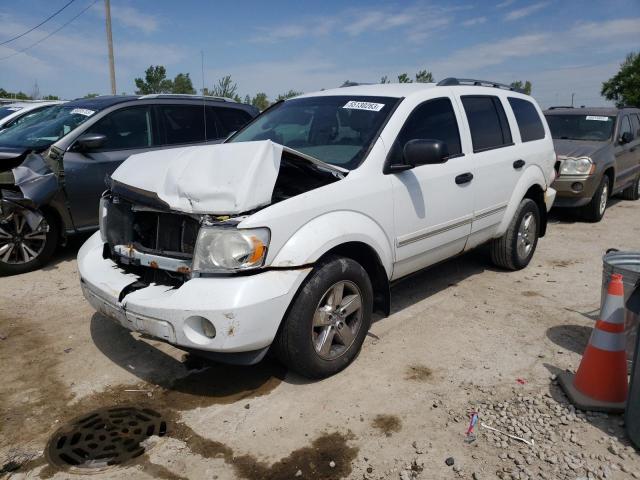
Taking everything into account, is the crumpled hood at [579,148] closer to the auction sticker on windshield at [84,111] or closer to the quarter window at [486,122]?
the quarter window at [486,122]

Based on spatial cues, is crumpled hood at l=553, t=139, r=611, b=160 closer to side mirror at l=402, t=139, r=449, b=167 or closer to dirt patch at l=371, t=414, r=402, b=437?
side mirror at l=402, t=139, r=449, b=167

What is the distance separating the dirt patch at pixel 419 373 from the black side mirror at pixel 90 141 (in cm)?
410

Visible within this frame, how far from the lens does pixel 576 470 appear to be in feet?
8.29

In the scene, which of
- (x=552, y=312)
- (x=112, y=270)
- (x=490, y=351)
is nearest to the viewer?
(x=112, y=270)

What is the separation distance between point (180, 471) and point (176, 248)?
1.27 metres

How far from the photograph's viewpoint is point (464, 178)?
14.1ft

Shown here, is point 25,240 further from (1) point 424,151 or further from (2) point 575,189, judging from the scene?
(2) point 575,189

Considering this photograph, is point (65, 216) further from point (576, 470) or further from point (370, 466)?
point (576, 470)

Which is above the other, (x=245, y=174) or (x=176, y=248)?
(x=245, y=174)

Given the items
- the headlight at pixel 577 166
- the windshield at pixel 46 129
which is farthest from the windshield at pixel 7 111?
the headlight at pixel 577 166

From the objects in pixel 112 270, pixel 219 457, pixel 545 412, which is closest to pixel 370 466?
pixel 219 457

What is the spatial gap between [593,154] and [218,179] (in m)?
7.09

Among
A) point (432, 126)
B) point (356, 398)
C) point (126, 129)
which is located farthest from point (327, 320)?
point (126, 129)

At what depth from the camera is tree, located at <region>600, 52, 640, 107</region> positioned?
26484mm
